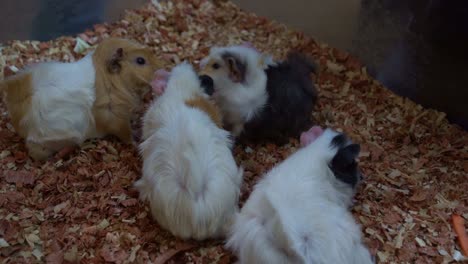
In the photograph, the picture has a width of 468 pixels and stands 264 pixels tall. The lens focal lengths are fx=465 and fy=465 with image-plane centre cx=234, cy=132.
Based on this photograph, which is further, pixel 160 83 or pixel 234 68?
pixel 234 68

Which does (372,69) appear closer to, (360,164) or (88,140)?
(360,164)

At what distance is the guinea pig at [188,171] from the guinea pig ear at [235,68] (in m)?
0.39

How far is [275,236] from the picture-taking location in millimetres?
1835

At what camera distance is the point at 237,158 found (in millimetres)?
2732

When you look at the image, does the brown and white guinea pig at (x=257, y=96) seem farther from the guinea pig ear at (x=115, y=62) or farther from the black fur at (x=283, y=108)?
the guinea pig ear at (x=115, y=62)

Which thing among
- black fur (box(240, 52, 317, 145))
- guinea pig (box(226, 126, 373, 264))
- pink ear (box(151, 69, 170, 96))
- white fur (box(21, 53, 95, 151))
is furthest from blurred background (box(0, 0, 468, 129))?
pink ear (box(151, 69, 170, 96))

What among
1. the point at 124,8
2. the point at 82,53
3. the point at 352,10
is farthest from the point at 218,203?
the point at 124,8

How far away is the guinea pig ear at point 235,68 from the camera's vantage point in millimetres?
2697

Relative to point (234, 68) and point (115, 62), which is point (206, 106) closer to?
point (234, 68)

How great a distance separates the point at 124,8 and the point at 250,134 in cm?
172

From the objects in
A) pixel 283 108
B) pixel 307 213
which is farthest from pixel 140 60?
→ pixel 307 213

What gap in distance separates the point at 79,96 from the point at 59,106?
12 cm

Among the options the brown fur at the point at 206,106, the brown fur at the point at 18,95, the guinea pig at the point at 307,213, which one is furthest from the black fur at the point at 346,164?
the brown fur at the point at 18,95

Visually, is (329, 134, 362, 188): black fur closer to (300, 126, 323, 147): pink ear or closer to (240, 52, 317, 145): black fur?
(300, 126, 323, 147): pink ear
